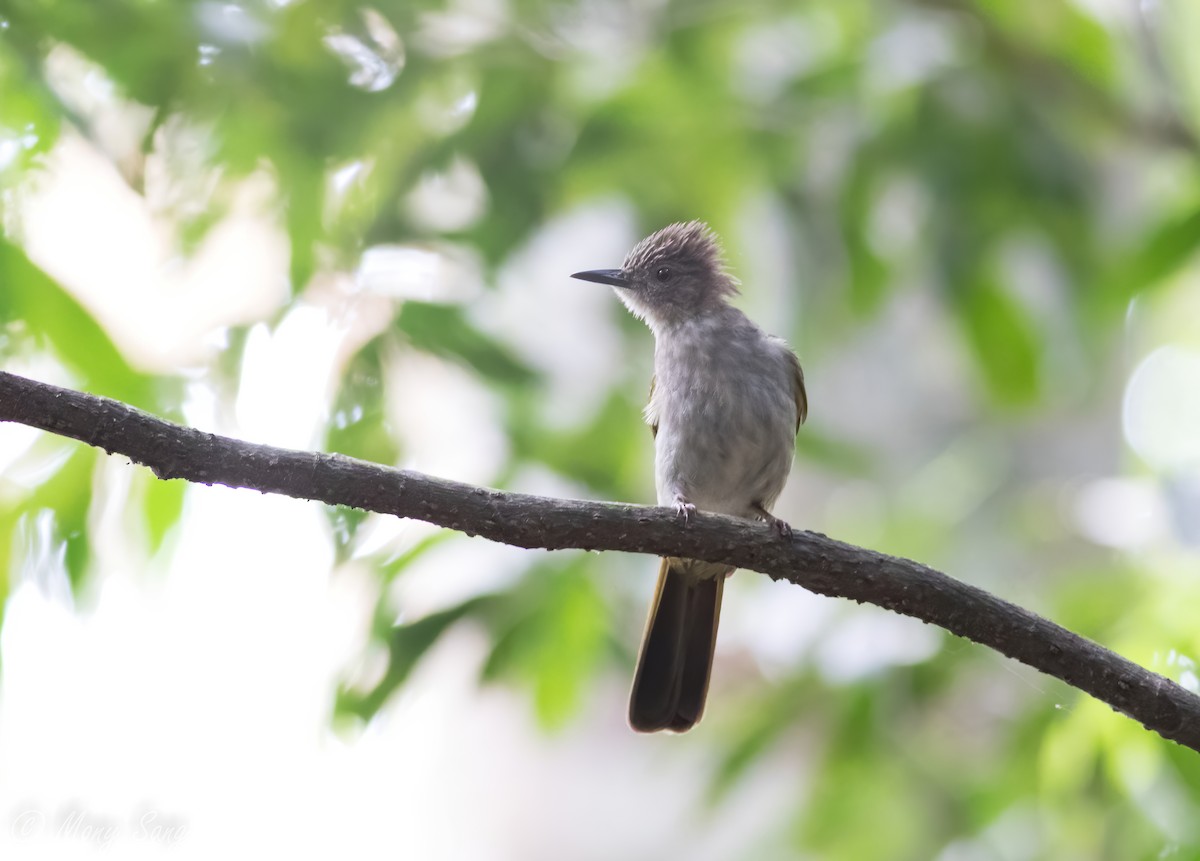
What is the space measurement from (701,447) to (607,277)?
2.33 ft

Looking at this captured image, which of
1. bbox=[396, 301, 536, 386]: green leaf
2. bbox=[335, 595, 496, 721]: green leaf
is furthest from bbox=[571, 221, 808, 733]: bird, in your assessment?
bbox=[335, 595, 496, 721]: green leaf

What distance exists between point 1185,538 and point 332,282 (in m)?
4.27

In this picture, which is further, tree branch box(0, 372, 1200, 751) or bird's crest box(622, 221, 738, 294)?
bird's crest box(622, 221, 738, 294)

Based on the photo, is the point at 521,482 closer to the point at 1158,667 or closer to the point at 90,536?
the point at 90,536

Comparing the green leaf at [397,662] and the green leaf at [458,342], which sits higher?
the green leaf at [458,342]

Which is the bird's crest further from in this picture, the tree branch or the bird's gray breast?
the tree branch

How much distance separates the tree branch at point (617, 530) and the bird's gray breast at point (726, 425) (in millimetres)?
1086

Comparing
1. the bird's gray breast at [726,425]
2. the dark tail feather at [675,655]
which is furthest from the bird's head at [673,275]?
the dark tail feather at [675,655]

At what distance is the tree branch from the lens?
194 centimetres

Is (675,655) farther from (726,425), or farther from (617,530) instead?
(617,530)

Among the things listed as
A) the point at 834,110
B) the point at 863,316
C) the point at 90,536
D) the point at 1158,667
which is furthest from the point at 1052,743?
the point at 90,536

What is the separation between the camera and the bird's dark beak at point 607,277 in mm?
3797

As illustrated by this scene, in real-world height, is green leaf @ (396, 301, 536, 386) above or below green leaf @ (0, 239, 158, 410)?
above

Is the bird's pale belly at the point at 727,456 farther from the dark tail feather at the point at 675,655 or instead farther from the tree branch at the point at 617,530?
the tree branch at the point at 617,530
